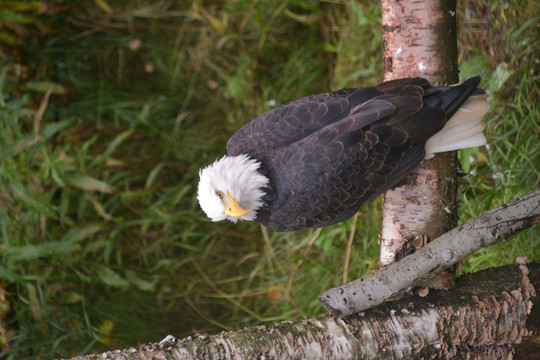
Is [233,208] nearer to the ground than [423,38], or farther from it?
nearer to the ground

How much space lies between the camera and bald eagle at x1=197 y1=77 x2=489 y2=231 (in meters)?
1.68

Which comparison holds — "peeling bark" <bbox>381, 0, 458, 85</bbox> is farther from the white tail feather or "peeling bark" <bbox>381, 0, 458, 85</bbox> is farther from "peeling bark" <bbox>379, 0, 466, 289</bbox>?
the white tail feather

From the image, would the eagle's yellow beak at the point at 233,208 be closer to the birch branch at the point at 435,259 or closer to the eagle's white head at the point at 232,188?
the eagle's white head at the point at 232,188

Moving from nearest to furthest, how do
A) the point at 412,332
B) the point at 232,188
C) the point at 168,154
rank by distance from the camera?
the point at 412,332 → the point at 232,188 → the point at 168,154

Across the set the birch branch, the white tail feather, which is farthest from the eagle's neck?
the white tail feather

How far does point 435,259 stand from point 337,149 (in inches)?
18.9

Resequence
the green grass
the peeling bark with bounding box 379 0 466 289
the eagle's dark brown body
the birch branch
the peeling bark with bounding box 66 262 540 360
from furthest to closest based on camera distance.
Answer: the green grass < the peeling bark with bounding box 379 0 466 289 < the eagle's dark brown body < the birch branch < the peeling bark with bounding box 66 262 540 360

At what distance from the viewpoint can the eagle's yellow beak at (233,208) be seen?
1.73 meters

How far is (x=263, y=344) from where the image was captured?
1469mm

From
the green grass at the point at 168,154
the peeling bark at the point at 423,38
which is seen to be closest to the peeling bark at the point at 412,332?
the green grass at the point at 168,154

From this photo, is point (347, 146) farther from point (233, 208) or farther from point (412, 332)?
point (412, 332)

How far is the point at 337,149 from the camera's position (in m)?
1.67

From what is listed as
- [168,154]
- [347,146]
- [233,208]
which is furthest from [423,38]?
[168,154]

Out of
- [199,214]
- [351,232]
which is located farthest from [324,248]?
[199,214]
